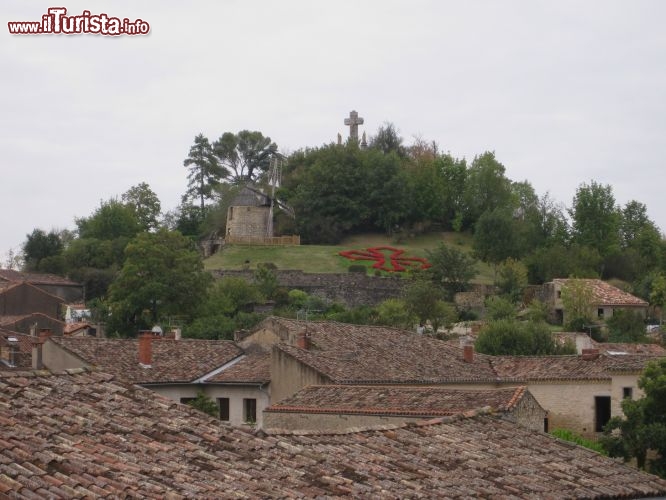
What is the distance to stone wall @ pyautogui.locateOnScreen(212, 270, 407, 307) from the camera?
84438mm

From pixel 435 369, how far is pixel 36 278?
2201 inches

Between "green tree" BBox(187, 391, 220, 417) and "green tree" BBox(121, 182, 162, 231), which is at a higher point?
"green tree" BBox(121, 182, 162, 231)

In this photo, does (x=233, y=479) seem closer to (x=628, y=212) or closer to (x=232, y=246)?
(x=232, y=246)

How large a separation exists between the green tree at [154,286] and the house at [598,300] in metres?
24.3

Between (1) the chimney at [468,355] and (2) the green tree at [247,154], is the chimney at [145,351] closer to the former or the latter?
(1) the chimney at [468,355]

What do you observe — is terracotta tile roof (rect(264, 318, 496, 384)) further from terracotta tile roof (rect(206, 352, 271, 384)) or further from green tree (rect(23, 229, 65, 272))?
green tree (rect(23, 229, 65, 272))

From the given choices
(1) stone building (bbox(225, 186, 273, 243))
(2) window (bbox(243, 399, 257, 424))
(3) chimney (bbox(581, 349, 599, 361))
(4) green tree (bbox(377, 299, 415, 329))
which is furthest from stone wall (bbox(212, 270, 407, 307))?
(2) window (bbox(243, 399, 257, 424))

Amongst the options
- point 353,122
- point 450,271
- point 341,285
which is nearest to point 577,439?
point 450,271

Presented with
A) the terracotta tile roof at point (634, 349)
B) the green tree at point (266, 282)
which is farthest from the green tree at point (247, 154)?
the terracotta tile roof at point (634, 349)

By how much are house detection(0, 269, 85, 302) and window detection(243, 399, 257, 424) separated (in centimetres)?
5144

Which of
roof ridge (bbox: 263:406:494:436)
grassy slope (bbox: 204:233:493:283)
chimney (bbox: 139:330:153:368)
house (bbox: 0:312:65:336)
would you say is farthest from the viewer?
grassy slope (bbox: 204:233:493:283)

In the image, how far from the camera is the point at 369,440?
15.5 meters

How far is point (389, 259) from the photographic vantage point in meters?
95.4

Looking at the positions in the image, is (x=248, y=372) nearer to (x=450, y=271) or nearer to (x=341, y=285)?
(x=341, y=285)
